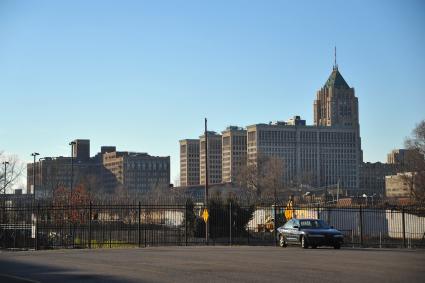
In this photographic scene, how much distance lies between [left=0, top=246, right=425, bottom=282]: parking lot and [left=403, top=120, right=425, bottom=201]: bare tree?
59.0m

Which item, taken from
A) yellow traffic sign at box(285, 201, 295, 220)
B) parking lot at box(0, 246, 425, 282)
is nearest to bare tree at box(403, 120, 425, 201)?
yellow traffic sign at box(285, 201, 295, 220)

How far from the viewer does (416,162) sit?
82750 mm

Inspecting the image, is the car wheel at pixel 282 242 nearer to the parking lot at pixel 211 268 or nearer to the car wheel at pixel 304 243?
the car wheel at pixel 304 243

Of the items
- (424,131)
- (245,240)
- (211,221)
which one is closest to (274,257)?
(245,240)

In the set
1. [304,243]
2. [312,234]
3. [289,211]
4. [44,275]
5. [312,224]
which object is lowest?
[44,275]

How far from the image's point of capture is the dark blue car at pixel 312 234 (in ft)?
93.4

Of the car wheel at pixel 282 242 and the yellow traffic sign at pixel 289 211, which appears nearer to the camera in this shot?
the car wheel at pixel 282 242

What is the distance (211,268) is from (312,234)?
1098cm

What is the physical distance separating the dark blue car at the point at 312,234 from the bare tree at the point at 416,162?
168 ft

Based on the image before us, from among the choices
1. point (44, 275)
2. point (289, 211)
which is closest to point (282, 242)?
point (289, 211)

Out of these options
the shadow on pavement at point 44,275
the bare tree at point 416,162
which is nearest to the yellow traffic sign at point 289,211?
the shadow on pavement at point 44,275

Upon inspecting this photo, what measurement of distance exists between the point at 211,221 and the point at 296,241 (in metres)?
11.6

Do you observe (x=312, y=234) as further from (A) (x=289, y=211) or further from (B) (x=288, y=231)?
(A) (x=289, y=211)

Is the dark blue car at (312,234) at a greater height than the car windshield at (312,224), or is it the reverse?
the car windshield at (312,224)
